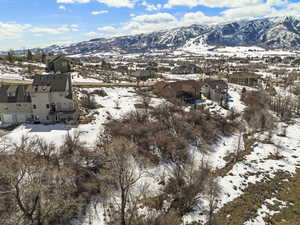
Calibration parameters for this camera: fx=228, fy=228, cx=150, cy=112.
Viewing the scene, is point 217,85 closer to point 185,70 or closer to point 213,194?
point 213,194

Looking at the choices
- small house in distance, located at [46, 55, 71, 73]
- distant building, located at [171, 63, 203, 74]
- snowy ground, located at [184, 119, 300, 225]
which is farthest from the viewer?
distant building, located at [171, 63, 203, 74]

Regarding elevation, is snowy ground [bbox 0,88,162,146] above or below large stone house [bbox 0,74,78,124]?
below

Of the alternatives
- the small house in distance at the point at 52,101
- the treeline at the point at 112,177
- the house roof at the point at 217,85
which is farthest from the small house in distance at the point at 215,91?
the small house in distance at the point at 52,101

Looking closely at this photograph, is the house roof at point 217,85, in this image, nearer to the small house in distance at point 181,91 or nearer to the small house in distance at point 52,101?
the small house in distance at point 181,91

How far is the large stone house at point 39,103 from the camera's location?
40.6 m

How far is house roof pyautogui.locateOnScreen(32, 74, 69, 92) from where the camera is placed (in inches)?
1608

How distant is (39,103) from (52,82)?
4416 mm

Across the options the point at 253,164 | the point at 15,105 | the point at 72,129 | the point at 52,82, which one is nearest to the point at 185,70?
the point at 253,164

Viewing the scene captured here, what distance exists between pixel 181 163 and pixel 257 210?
12.4 m

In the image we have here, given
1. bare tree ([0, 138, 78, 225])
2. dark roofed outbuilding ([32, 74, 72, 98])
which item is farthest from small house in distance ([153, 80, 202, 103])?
bare tree ([0, 138, 78, 225])

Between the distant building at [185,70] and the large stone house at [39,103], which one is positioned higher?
the distant building at [185,70]

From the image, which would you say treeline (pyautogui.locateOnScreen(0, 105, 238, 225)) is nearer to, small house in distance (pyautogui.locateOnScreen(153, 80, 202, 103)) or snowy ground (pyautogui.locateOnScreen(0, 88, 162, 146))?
snowy ground (pyautogui.locateOnScreen(0, 88, 162, 146))

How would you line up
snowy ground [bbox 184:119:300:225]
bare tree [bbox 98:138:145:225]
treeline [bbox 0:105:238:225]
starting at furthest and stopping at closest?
snowy ground [bbox 184:119:300:225]
treeline [bbox 0:105:238:225]
bare tree [bbox 98:138:145:225]

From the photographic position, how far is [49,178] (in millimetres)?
24109
